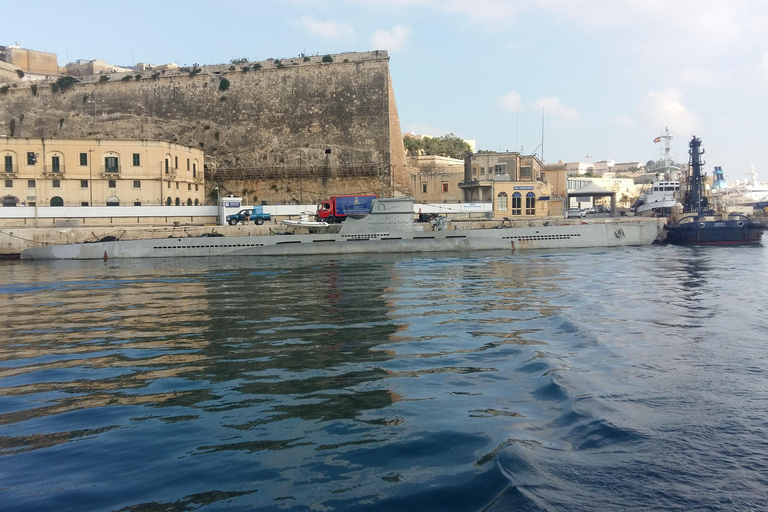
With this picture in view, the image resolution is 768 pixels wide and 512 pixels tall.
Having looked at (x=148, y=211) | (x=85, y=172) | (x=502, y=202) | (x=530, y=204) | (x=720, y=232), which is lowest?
(x=720, y=232)

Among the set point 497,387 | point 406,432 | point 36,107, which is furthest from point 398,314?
point 36,107

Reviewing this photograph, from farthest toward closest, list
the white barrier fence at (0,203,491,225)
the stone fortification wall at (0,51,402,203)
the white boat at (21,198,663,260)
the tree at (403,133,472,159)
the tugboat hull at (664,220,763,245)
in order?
the tree at (403,133,472,159), the stone fortification wall at (0,51,402,203), the white barrier fence at (0,203,491,225), the tugboat hull at (664,220,763,245), the white boat at (21,198,663,260)

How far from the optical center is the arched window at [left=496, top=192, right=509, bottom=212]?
3769 centimetres

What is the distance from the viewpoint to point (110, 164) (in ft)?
121

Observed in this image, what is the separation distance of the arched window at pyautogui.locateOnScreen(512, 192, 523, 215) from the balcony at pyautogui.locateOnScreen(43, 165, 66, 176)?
29.2 metres

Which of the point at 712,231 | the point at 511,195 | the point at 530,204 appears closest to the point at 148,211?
the point at 511,195

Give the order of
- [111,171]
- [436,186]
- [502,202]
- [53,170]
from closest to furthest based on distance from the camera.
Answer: [53,170]
[111,171]
[502,202]
[436,186]

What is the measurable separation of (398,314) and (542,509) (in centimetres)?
730

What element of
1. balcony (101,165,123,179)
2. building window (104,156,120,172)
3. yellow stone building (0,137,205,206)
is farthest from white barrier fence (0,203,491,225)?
building window (104,156,120,172)

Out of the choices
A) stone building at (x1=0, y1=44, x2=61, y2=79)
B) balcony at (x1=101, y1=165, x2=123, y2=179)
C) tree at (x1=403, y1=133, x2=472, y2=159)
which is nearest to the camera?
balcony at (x1=101, y1=165, x2=123, y2=179)

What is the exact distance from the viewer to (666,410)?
19.5ft

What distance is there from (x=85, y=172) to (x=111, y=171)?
1562 mm

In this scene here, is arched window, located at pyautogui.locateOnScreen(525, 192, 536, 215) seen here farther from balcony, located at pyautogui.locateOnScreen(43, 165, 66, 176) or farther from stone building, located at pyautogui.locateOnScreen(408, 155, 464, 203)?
balcony, located at pyautogui.locateOnScreen(43, 165, 66, 176)

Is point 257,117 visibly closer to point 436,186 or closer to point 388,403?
point 436,186
